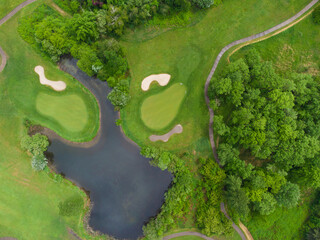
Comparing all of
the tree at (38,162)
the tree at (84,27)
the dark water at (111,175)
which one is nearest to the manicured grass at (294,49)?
the tree at (84,27)

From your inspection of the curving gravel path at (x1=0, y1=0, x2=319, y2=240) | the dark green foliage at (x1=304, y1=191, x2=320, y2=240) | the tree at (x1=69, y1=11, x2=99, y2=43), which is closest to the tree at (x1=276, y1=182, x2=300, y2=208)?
the dark green foliage at (x1=304, y1=191, x2=320, y2=240)

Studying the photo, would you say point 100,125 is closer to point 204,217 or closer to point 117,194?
point 117,194

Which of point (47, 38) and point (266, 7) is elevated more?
point (47, 38)

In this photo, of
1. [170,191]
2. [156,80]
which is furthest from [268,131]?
[156,80]

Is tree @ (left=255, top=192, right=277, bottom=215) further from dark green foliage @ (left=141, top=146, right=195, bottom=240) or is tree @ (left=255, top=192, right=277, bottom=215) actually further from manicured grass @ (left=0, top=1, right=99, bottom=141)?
manicured grass @ (left=0, top=1, right=99, bottom=141)

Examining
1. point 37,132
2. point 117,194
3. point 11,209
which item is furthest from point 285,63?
point 11,209

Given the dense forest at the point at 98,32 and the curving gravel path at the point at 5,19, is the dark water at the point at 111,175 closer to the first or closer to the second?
the dense forest at the point at 98,32

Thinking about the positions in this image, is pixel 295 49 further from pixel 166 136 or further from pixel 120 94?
pixel 120 94
